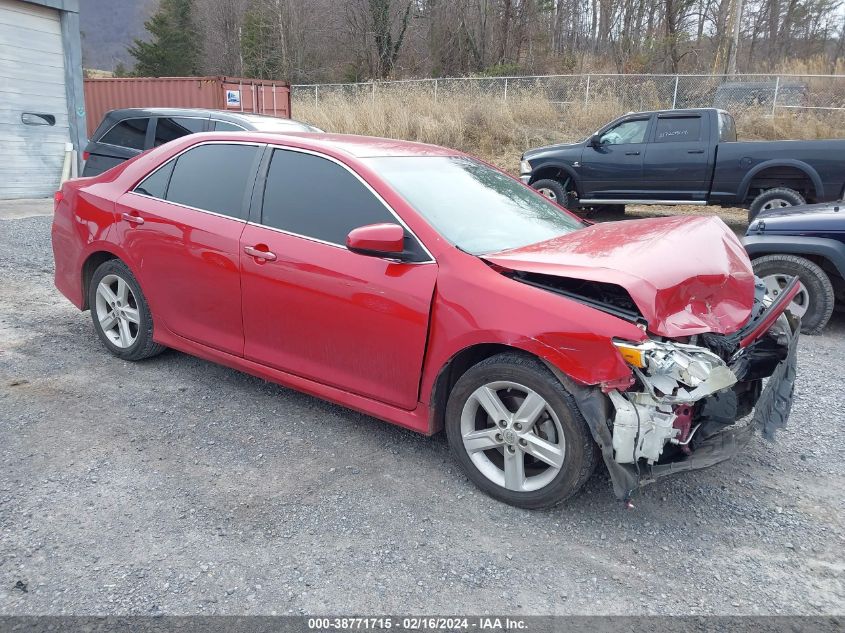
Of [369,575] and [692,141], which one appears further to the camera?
[692,141]

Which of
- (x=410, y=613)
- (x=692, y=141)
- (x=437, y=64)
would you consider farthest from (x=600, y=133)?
(x=437, y=64)

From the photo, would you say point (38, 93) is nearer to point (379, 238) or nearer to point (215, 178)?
point (215, 178)

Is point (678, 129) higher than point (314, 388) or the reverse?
higher

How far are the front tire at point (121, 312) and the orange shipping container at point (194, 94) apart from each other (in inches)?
535

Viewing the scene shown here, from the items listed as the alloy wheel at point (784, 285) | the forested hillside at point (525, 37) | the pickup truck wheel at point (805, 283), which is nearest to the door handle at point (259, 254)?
the pickup truck wheel at point (805, 283)

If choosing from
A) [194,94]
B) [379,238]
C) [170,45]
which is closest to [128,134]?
[379,238]

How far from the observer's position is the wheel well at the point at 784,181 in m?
10.0

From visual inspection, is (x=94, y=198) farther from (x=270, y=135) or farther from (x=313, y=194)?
(x=313, y=194)

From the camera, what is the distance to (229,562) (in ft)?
8.92

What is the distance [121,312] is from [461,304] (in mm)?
2770

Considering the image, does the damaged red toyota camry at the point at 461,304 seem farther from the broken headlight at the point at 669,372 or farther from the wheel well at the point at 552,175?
the wheel well at the point at 552,175

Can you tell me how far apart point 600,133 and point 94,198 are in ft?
29.9

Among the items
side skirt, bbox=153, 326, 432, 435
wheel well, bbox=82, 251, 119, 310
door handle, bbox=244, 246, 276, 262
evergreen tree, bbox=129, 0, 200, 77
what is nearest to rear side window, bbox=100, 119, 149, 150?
wheel well, bbox=82, 251, 119, 310

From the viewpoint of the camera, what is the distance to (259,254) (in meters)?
3.79
